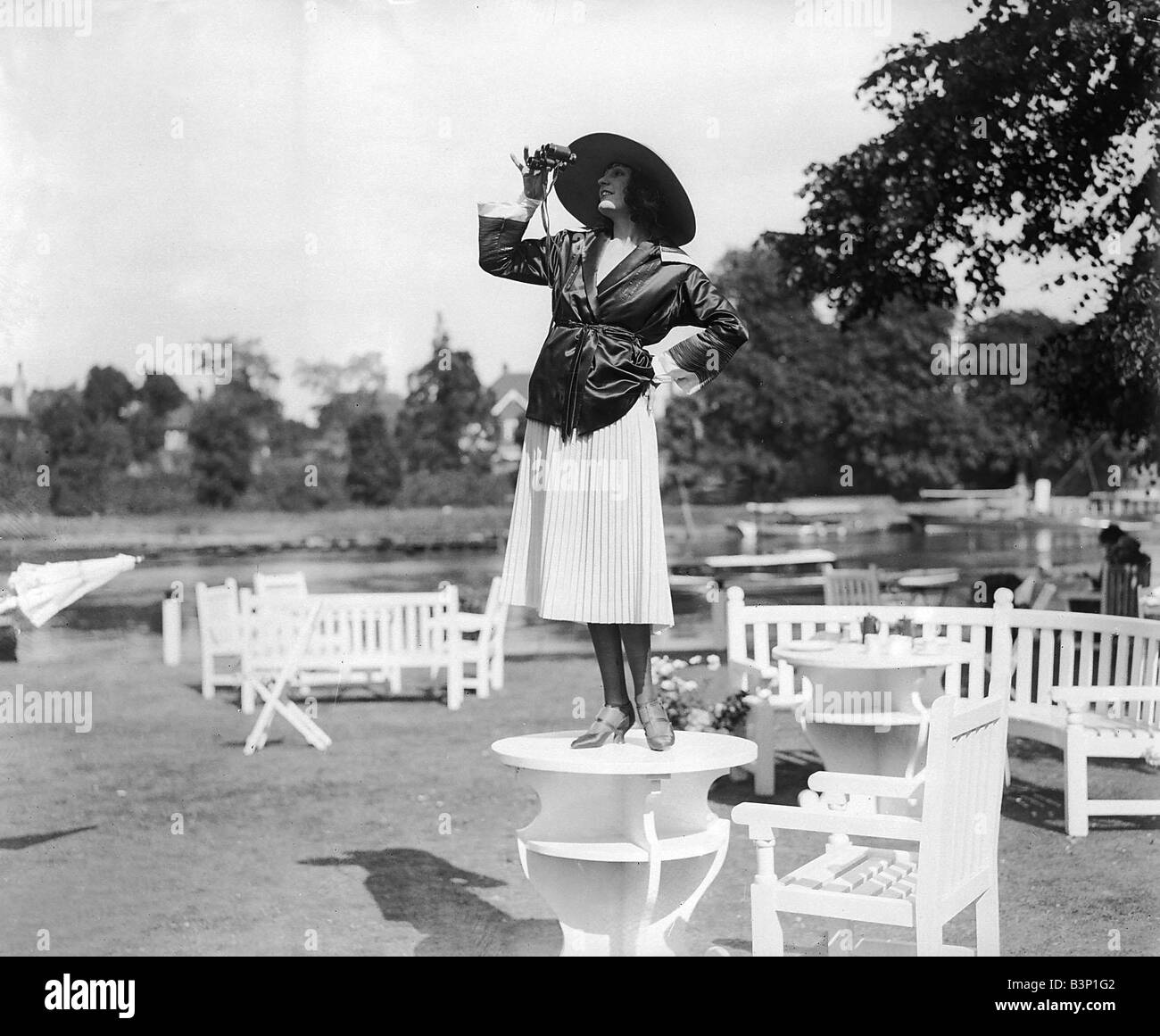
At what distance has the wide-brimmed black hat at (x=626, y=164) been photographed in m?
4.06

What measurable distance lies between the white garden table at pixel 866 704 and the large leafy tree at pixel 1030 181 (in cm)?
317

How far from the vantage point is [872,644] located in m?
6.35

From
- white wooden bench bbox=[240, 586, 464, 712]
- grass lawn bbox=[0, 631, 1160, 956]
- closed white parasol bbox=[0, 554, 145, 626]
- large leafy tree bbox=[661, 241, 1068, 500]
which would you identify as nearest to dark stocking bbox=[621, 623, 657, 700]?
grass lawn bbox=[0, 631, 1160, 956]

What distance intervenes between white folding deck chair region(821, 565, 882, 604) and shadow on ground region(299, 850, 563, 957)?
240 inches

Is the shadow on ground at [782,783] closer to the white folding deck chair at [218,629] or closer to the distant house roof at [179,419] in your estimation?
the white folding deck chair at [218,629]

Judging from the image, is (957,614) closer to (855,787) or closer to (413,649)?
(855,787)

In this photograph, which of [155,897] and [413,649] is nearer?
[155,897]

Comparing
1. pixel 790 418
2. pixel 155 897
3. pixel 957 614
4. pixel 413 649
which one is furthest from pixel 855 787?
pixel 790 418

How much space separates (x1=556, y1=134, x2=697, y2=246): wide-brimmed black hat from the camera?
406cm

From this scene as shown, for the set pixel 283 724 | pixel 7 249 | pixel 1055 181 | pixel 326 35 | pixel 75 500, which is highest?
pixel 326 35

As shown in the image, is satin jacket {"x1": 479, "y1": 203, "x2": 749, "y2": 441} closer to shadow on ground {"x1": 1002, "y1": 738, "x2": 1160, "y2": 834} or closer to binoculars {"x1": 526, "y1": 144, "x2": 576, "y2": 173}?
binoculars {"x1": 526, "y1": 144, "x2": 576, "y2": 173}

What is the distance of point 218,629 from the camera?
33.7ft

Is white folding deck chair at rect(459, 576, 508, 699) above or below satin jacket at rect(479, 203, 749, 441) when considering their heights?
below

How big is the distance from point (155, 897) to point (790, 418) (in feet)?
28.2
